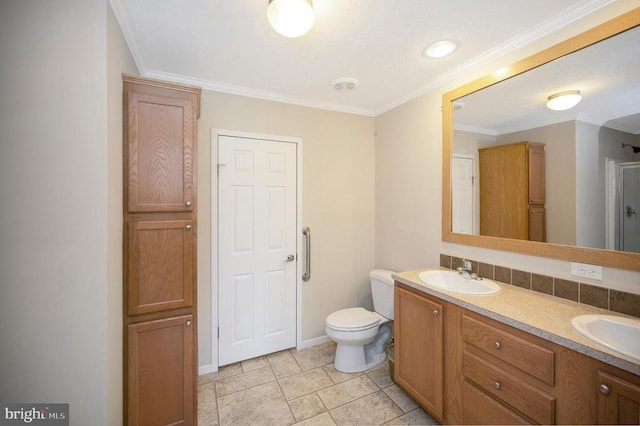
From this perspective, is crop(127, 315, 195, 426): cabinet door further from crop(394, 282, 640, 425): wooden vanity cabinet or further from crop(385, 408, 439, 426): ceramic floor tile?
crop(394, 282, 640, 425): wooden vanity cabinet

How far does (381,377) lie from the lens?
2148 mm

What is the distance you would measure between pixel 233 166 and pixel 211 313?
130 centimetres

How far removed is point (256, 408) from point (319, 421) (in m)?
0.46

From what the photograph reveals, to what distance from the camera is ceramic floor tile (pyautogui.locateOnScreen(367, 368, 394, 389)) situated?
2.06 m

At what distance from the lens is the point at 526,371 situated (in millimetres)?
1147

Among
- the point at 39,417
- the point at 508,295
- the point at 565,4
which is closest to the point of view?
the point at 39,417

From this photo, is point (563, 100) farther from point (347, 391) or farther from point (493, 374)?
point (347, 391)

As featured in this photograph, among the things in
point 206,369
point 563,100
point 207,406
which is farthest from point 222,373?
point 563,100

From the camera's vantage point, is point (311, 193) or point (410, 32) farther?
point (311, 193)

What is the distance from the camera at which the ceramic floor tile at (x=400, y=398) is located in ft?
5.96

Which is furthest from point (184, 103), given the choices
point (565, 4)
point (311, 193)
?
point (565, 4)

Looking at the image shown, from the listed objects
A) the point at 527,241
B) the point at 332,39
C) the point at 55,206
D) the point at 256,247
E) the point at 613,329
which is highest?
the point at 332,39

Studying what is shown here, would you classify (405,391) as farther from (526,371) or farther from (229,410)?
(229,410)
